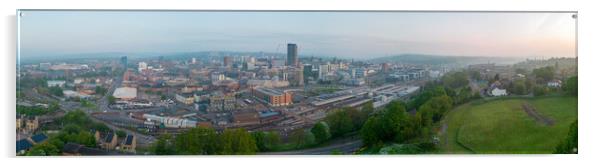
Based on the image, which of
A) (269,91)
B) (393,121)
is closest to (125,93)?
(269,91)

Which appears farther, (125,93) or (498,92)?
(498,92)

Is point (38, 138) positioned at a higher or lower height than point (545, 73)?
lower

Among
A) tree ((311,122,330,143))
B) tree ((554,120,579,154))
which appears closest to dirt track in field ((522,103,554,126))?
tree ((554,120,579,154))

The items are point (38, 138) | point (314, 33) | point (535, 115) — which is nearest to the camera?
point (38, 138)

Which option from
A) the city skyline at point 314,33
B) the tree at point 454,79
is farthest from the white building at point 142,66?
the tree at point 454,79

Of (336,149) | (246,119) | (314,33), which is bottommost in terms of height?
(336,149)

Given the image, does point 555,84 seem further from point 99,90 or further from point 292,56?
point 99,90

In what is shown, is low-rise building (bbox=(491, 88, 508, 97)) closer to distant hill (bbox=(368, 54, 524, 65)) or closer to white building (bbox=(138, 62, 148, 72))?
distant hill (bbox=(368, 54, 524, 65))
